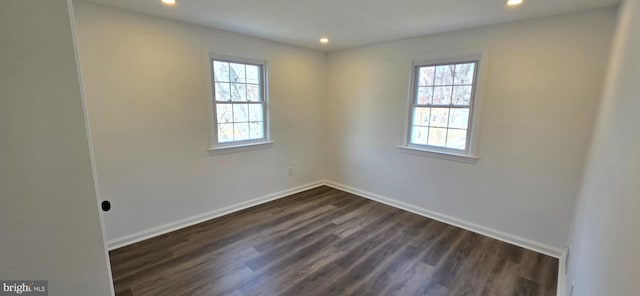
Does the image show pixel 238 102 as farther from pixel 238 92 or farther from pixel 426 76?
pixel 426 76

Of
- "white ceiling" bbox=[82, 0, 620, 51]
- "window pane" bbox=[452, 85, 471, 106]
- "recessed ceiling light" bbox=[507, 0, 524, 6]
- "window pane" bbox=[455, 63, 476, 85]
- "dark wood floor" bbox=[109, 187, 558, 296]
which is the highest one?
"white ceiling" bbox=[82, 0, 620, 51]

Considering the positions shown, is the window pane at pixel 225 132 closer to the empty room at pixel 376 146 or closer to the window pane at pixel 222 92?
the empty room at pixel 376 146

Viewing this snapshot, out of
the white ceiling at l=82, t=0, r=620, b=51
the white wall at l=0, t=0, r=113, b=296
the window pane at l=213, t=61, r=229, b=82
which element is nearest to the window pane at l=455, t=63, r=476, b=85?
the white ceiling at l=82, t=0, r=620, b=51

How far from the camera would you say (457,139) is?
10.8 feet

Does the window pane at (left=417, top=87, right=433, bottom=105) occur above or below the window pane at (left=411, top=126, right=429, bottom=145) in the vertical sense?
above

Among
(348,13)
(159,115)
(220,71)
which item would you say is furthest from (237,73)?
(348,13)

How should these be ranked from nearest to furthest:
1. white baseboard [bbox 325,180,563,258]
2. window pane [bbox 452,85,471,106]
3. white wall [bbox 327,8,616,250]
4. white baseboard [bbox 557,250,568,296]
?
white baseboard [bbox 557,250,568,296] → white wall [bbox 327,8,616,250] → white baseboard [bbox 325,180,563,258] → window pane [bbox 452,85,471,106]

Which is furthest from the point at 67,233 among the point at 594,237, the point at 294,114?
the point at 294,114

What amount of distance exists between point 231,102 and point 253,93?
0.37m

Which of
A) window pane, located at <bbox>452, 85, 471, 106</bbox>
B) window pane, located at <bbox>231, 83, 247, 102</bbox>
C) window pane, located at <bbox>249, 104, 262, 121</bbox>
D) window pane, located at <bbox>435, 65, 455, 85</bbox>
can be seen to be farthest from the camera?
window pane, located at <bbox>249, 104, 262, 121</bbox>

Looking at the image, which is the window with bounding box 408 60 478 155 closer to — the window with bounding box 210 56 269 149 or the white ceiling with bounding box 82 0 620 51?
the white ceiling with bounding box 82 0 620 51

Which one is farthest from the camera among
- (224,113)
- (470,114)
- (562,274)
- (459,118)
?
(224,113)

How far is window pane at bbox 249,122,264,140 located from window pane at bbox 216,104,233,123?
13.4 inches

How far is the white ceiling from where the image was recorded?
7.61 ft
